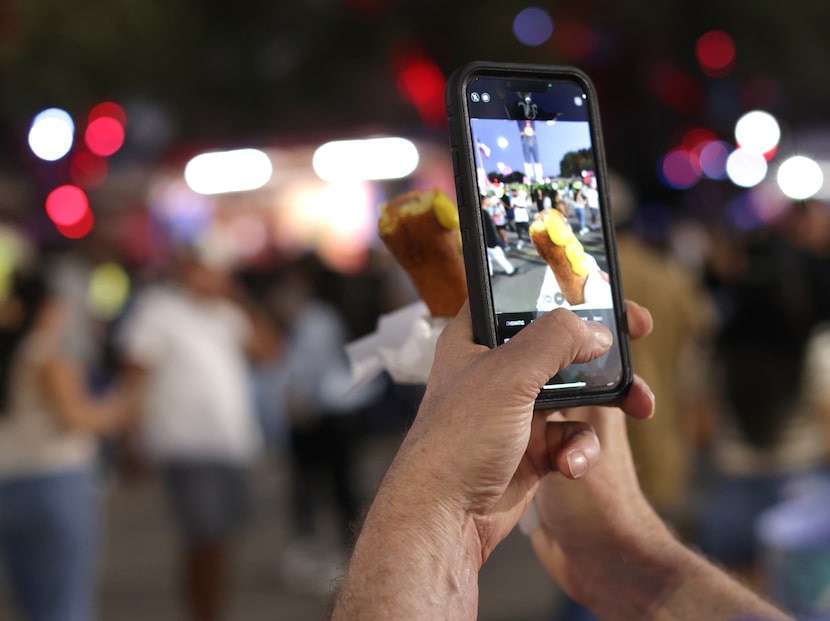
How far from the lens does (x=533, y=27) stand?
40.8 ft

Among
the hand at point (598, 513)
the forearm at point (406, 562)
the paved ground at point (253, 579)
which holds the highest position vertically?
the forearm at point (406, 562)

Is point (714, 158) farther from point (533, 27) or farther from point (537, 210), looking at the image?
point (537, 210)

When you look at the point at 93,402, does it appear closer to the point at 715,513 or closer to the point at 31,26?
the point at 715,513

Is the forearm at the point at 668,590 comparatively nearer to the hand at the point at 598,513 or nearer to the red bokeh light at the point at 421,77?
the hand at the point at 598,513

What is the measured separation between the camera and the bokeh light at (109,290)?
11109 mm

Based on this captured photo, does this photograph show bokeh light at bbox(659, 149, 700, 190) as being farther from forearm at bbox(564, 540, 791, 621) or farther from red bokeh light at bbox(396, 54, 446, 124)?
forearm at bbox(564, 540, 791, 621)

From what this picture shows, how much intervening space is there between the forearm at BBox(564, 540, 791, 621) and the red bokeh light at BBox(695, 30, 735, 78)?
12.9 m

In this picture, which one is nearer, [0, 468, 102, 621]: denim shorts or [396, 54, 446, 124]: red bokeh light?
[0, 468, 102, 621]: denim shorts

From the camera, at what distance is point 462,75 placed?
4.87 ft

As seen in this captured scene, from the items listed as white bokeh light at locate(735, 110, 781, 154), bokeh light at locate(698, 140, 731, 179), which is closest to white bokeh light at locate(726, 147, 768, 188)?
bokeh light at locate(698, 140, 731, 179)

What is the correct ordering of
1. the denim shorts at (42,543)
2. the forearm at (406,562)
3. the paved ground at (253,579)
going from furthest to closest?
the paved ground at (253,579)
the denim shorts at (42,543)
the forearm at (406,562)

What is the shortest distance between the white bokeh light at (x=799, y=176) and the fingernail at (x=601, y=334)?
490 inches

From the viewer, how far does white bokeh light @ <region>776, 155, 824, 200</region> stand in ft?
46.6

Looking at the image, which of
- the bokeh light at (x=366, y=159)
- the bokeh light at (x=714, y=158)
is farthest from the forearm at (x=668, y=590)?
the bokeh light at (x=714, y=158)
